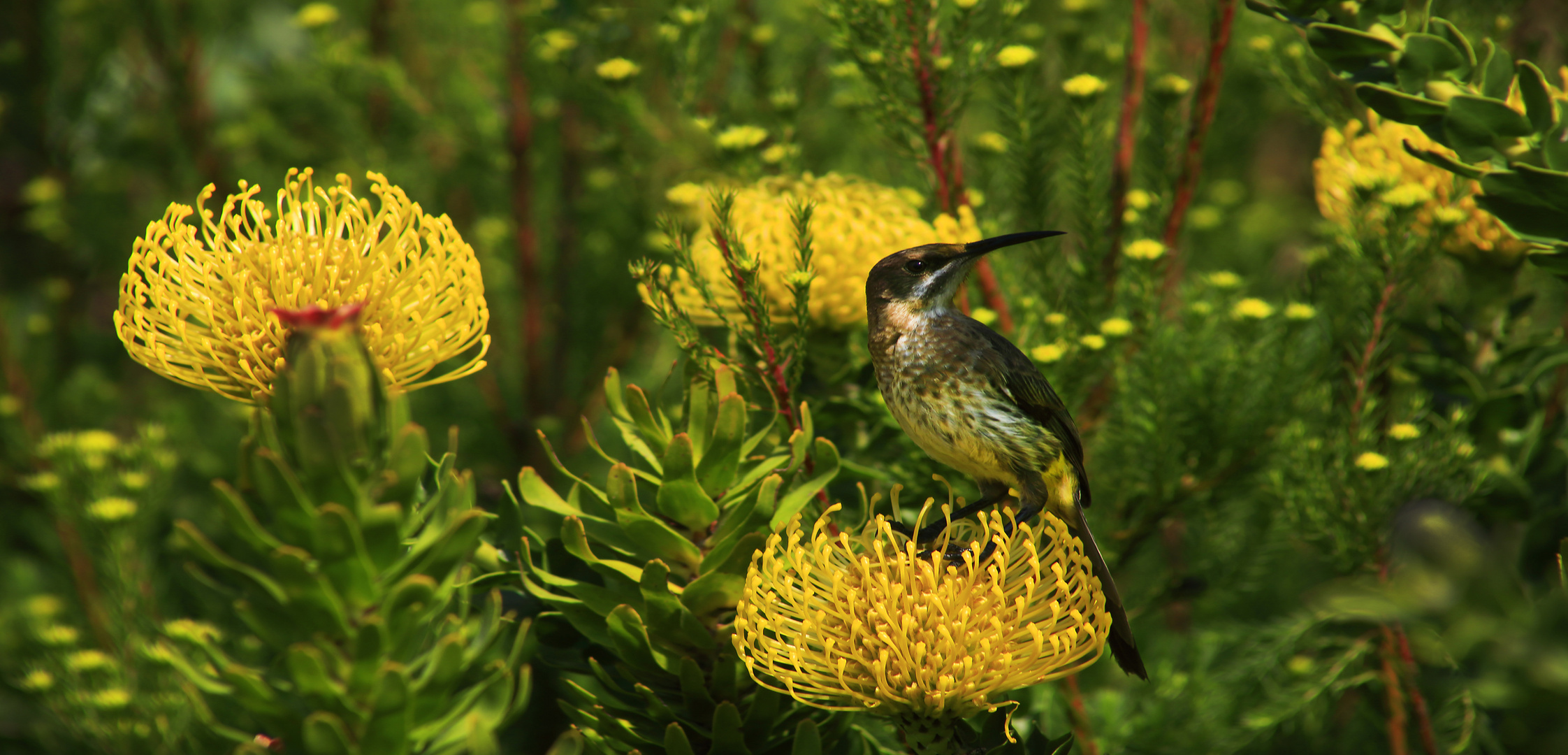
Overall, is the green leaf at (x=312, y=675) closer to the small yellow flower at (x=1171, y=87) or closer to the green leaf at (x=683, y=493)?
the green leaf at (x=683, y=493)

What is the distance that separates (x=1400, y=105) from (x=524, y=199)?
203 centimetres

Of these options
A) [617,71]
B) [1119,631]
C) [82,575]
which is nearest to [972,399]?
[1119,631]

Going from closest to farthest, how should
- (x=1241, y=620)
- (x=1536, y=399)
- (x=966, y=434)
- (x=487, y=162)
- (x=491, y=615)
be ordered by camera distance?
(x=491, y=615), (x=966, y=434), (x=1536, y=399), (x=1241, y=620), (x=487, y=162)

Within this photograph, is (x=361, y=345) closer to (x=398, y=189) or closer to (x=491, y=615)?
(x=491, y=615)

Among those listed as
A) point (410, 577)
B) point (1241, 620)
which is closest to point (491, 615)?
point (410, 577)

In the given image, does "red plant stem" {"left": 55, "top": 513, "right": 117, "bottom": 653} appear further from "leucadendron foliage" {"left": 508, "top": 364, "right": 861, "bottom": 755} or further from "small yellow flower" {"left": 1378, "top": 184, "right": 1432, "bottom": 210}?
"small yellow flower" {"left": 1378, "top": 184, "right": 1432, "bottom": 210}

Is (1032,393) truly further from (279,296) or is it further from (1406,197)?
(279,296)

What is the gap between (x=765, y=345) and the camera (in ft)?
4.43

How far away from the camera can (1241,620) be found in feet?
7.79

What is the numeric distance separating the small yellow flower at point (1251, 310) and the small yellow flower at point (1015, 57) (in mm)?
549

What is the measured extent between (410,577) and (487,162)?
6.79 ft

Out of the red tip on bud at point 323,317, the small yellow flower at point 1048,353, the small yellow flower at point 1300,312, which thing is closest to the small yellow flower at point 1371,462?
the small yellow flower at point 1300,312

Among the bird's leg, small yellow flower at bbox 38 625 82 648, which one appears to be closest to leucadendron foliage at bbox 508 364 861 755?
the bird's leg

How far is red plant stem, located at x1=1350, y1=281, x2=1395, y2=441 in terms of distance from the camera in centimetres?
163
